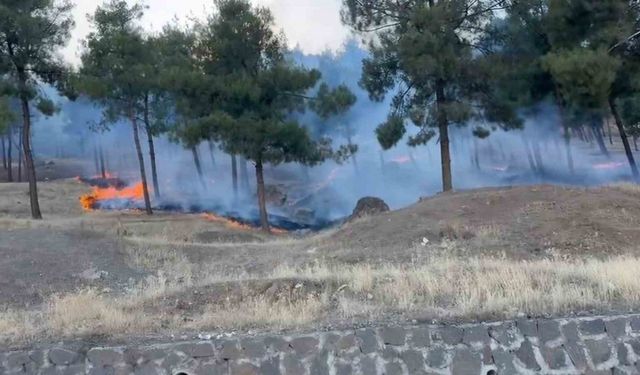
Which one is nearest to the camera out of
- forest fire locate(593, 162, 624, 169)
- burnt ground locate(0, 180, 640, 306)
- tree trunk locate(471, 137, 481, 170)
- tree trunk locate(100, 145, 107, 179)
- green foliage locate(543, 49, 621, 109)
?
burnt ground locate(0, 180, 640, 306)

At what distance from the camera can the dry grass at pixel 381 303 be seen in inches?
370

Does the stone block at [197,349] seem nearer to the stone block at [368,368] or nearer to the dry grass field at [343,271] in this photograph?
the dry grass field at [343,271]

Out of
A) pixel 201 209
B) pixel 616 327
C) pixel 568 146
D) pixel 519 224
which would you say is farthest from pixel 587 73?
pixel 201 209

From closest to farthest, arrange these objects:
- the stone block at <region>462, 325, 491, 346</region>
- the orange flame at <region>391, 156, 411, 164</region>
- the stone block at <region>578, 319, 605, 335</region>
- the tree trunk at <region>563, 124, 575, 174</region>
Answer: the stone block at <region>462, 325, 491, 346</region>
the stone block at <region>578, 319, 605, 335</region>
the tree trunk at <region>563, 124, 575, 174</region>
the orange flame at <region>391, 156, 411, 164</region>

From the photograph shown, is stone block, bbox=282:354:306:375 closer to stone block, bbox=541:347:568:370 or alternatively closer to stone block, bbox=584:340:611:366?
stone block, bbox=541:347:568:370

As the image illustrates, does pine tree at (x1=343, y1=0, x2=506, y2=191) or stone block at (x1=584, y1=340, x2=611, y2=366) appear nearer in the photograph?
stone block at (x1=584, y1=340, x2=611, y2=366)

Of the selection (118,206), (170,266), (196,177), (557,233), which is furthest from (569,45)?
(196,177)

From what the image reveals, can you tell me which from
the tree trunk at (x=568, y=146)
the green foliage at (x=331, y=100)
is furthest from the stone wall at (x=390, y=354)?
the tree trunk at (x=568, y=146)

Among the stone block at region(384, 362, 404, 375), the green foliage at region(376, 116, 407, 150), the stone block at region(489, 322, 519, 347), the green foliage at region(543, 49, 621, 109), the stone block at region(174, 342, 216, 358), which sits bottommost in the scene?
the stone block at region(384, 362, 404, 375)

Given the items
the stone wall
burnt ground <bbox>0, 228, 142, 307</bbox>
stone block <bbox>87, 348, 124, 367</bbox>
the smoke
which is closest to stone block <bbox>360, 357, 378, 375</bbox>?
the stone wall

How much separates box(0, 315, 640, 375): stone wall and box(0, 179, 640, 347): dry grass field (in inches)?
17.6

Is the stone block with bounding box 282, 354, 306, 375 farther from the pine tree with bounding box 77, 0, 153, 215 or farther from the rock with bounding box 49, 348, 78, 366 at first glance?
the pine tree with bounding box 77, 0, 153, 215

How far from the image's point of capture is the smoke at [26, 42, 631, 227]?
1657 inches

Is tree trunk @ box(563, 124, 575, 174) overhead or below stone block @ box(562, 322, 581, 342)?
overhead
